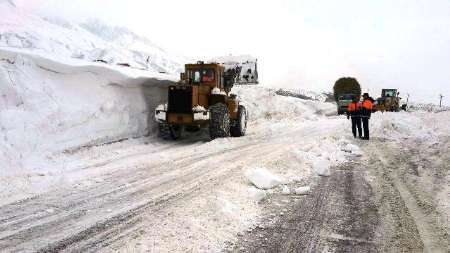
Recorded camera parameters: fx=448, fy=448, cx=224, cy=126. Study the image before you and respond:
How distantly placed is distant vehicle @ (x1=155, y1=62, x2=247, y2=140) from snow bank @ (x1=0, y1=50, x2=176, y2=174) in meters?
0.92

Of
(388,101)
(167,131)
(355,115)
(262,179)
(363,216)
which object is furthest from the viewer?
(388,101)

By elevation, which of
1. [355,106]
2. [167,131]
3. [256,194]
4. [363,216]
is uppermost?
[355,106]

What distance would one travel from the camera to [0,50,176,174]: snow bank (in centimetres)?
912

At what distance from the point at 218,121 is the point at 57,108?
4.97m

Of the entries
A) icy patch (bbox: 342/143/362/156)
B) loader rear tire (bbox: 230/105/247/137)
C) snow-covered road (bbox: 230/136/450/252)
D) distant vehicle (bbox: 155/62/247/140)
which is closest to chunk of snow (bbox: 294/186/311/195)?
snow-covered road (bbox: 230/136/450/252)

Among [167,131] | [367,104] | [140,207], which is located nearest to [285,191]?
[140,207]

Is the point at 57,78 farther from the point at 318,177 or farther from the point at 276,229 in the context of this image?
the point at 276,229

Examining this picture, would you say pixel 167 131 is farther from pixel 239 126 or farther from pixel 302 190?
pixel 302 190

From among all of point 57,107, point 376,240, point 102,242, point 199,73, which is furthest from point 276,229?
point 199,73

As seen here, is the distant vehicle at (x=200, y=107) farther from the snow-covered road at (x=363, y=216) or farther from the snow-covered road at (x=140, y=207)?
Result: the snow-covered road at (x=363, y=216)

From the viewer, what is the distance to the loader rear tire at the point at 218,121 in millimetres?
13734

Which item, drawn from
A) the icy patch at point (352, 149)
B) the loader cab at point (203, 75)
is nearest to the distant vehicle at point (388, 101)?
the loader cab at point (203, 75)

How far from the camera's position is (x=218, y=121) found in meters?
13.7

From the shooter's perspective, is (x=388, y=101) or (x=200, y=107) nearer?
(x=200, y=107)
